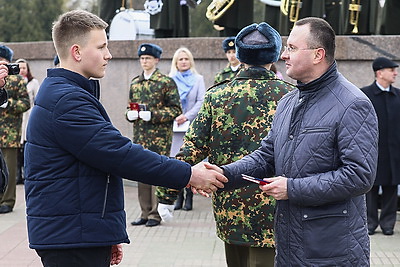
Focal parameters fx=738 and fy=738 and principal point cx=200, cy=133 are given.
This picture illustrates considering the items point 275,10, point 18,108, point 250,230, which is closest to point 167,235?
point 18,108

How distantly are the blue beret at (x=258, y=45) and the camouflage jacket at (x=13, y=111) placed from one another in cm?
539

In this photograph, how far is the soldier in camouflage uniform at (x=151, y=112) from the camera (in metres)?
8.61

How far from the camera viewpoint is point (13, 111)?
31.2ft

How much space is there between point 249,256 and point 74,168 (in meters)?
1.66

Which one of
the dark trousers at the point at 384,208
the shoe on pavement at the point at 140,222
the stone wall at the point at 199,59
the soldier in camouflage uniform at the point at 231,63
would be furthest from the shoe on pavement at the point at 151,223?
the stone wall at the point at 199,59

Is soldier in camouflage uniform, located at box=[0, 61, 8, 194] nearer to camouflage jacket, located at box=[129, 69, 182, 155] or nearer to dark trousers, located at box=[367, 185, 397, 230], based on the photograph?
camouflage jacket, located at box=[129, 69, 182, 155]

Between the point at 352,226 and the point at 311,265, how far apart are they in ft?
0.90

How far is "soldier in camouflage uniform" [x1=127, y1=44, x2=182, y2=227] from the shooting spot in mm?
8609

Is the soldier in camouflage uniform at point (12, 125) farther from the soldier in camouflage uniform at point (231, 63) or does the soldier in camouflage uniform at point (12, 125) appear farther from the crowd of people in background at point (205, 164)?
the crowd of people in background at point (205, 164)

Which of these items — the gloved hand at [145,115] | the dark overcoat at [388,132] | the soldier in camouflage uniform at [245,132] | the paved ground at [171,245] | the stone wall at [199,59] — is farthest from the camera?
the stone wall at [199,59]

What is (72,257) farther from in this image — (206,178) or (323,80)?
(323,80)

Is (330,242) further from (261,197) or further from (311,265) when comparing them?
(261,197)

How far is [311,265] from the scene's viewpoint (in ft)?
11.8

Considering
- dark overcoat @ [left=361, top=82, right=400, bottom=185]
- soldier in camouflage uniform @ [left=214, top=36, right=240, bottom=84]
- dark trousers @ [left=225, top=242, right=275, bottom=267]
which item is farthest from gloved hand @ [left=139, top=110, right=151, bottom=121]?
dark trousers @ [left=225, top=242, right=275, bottom=267]
